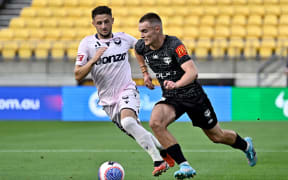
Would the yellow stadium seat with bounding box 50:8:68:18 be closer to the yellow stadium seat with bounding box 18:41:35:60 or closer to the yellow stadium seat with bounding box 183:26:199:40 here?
the yellow stadium seat with bounding box 18:41:35:60

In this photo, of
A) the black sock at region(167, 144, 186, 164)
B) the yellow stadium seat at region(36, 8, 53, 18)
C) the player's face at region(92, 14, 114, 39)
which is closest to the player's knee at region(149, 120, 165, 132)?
the black sock at region(167, 144, 186, 164)

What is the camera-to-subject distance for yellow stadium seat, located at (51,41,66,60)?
70.9ft

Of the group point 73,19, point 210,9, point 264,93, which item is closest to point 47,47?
point 73,19

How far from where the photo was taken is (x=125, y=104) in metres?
7.27

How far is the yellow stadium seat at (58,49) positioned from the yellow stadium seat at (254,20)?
24.0ft

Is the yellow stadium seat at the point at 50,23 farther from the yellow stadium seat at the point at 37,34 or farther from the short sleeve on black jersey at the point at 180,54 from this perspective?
the short sleeve on black jersey at the point at 180,54

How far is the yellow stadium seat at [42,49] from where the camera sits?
21328 mm

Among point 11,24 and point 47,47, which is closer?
point 47,47

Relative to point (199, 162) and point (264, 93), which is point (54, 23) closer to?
point (264, 93)

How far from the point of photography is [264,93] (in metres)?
17.8

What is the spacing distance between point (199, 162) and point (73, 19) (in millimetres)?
16420

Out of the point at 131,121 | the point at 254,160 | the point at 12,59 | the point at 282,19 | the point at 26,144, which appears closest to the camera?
the point at 131,121

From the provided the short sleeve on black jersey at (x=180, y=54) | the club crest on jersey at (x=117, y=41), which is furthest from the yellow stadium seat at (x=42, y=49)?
the short sleeve on black jersey at (x=180, y=54)

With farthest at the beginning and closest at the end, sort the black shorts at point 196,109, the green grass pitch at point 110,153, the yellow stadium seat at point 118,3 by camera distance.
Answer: the yellow stadium seat at point 118,3
the green grass pitch at point 110,153
the black shorts at point 196,109
